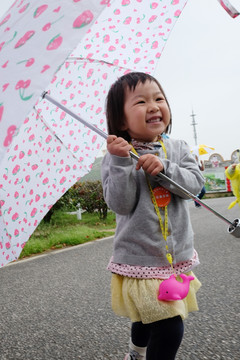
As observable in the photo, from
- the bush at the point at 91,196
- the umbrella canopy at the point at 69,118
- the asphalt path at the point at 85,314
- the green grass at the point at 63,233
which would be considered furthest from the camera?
the bush at the point at 91,196

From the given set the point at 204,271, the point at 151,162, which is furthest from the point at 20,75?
the point at 204,271

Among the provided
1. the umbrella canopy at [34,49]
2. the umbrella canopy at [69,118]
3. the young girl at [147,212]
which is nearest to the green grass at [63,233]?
the umbrella canopy at [69,118]

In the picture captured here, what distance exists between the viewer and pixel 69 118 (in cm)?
214

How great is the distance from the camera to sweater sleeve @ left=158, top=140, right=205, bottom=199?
1.45m

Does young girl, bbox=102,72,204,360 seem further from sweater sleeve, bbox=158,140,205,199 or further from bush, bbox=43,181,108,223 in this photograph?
bush, bbox=43,181,108,223

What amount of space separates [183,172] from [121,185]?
278 mm

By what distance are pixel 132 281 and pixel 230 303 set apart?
5.17ft

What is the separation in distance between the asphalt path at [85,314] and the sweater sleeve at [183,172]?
0.98m

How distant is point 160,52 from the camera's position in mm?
2176

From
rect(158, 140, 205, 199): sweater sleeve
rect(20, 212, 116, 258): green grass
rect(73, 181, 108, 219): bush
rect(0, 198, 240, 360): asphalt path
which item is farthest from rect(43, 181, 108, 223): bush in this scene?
rect(158, 140, 205, 199): sweater sleeve

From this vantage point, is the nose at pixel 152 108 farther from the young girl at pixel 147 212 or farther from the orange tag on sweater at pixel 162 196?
the orange tag on sweater at pixel 162 196

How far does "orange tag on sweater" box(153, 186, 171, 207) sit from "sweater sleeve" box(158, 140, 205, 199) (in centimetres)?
4

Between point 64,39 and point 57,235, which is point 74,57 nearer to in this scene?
point 64,39

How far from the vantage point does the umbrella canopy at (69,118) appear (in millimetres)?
1917
